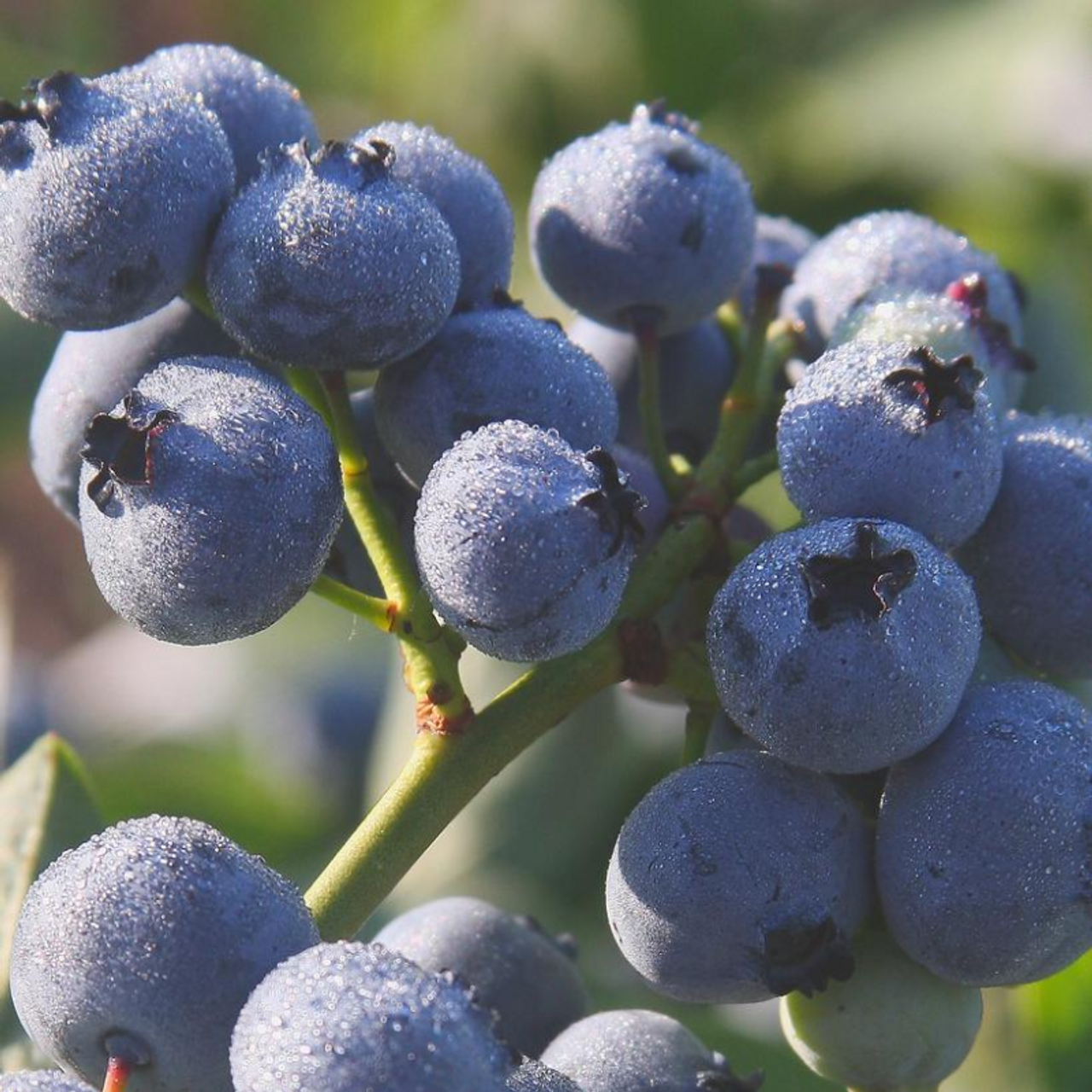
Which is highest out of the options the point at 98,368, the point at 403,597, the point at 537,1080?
the point at 98,368

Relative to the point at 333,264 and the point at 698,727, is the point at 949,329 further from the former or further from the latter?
the point at 333,264

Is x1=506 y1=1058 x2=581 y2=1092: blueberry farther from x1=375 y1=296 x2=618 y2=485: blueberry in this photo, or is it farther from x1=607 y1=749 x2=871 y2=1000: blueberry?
x1=375 y1=296 x2=618 y2=485: blueberry

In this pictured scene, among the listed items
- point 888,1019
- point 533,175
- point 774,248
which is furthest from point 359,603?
point 533,175

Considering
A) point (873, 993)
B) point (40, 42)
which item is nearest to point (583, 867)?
point (873, 993)

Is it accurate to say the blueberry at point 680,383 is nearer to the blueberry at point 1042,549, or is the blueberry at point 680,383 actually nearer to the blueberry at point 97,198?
the blueberry at point 1042,549

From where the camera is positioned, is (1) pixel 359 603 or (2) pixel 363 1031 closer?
(2) pixel 363 1031

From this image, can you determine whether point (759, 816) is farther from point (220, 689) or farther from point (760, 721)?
point (220, 689)

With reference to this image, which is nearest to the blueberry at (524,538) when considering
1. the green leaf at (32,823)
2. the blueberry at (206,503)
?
the blueberry at (206,503)

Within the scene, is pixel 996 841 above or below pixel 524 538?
below
